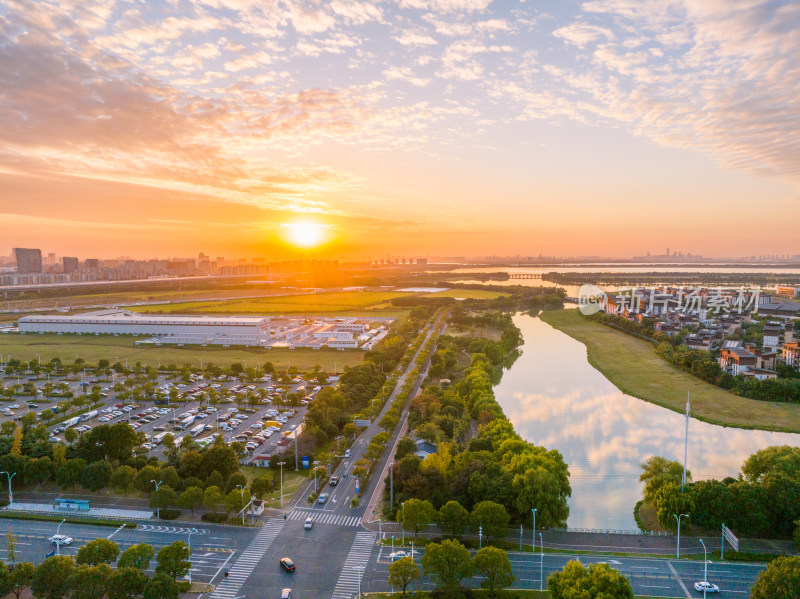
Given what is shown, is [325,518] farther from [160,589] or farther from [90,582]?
[90,582]

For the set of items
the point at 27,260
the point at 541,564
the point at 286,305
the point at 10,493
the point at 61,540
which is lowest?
the point at 541,564

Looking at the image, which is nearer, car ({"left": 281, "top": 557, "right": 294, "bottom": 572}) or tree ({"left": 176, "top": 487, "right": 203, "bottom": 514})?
car ({"left": 281, "top": 557, "right": 294, "bottom": 572})

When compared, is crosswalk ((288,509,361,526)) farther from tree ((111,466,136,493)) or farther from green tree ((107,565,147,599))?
tree ((111,466,136,493))

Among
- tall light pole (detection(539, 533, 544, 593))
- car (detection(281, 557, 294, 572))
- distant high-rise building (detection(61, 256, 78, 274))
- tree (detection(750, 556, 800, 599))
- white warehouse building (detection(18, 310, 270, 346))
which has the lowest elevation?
tall light pole (detection(539, 533, 544, 593))

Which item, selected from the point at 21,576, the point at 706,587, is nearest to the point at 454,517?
the point at 706,587

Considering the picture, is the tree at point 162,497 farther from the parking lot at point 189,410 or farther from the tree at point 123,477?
the parking lot at point 189,410

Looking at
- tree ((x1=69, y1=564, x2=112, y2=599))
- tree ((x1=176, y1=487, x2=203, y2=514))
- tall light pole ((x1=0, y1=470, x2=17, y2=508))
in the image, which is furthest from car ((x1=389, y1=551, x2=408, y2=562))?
tall light pole ((x1=0, y1=470, x2=17, y2=508))

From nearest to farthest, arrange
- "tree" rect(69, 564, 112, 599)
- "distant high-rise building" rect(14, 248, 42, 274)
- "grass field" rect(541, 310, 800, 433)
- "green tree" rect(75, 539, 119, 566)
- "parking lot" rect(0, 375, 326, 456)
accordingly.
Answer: "tree" rect(69, 564, 112, 599) < "green tree" rect(75, 539, 119, 566) < "parking lot" rect(0, 375, 326, 456) < "grass field" rect(541, 310, 800, 433) < "distant high-rise building" rect(14, 248, 42, 274)
